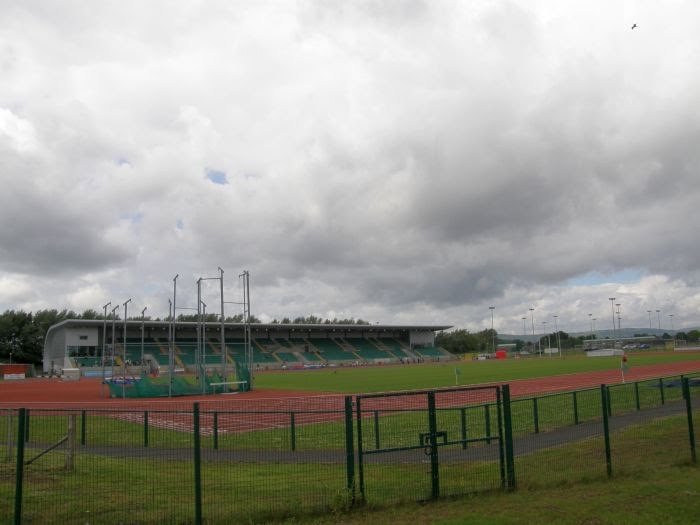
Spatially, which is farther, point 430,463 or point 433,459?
point 430,463

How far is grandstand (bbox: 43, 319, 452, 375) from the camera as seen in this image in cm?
9331

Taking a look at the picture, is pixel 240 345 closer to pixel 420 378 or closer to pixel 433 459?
pixel 420 378

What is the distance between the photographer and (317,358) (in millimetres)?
114188

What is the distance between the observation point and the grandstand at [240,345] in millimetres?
93312

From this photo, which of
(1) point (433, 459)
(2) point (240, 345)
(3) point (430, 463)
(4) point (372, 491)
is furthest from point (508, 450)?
(2) point (240, 345)

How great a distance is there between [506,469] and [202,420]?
15.5m

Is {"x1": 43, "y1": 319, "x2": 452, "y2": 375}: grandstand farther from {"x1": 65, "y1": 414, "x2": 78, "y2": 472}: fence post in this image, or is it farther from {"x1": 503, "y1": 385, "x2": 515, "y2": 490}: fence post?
{"x1": 503, "y1": 385, "x2": 515, "y2": 490}: fence post

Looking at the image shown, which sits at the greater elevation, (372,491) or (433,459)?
(433,459)

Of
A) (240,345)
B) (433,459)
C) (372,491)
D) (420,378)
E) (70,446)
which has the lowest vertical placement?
(420,378)

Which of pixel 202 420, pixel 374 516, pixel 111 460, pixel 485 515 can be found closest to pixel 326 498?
pixel 374 516

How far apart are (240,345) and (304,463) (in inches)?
3919

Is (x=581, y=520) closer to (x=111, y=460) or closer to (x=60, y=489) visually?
(x=60, y=489)

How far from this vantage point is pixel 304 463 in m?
12.0

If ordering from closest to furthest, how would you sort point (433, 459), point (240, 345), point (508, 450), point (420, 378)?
point (433, 459)
point (508, 450)
point (420, 378)
point (240, 345)
